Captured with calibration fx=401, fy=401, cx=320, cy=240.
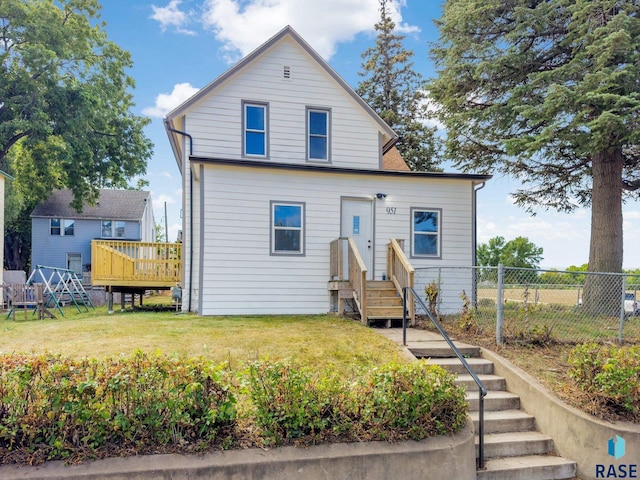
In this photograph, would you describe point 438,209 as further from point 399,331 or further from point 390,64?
point 390,64

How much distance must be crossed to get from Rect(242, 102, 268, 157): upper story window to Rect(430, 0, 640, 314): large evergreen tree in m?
5.88

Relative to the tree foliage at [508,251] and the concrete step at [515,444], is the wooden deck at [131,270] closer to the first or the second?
the concrete step at [515,444]

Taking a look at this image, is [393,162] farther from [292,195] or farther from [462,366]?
[462,366]

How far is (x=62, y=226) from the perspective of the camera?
26.5 metres

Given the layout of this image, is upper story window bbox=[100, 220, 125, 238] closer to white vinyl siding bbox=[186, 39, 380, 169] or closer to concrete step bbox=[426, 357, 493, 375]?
white vinyl siding bbox=[186, 39, 380, 169]

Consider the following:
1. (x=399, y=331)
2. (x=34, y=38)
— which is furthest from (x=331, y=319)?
(x=34, y=38)

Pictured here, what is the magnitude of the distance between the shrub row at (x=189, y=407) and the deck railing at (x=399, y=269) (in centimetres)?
430

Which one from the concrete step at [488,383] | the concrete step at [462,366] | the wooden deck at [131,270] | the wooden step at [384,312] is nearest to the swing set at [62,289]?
the wooden deck at [131,270]

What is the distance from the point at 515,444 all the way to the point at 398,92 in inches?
906

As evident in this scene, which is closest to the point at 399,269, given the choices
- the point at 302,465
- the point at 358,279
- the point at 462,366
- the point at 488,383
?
the point at 358,279

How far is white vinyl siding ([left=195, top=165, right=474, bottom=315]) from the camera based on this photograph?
9.64 metres

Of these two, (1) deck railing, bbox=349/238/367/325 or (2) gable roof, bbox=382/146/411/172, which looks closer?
(1) deck railing, bbox=349/238/367/325

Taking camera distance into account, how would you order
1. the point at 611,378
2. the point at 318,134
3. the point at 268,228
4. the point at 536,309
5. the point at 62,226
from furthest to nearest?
the point at 62,226 < the point at 318,134 < the point at 268,228 < the point at 536,309 < the point at 611,378

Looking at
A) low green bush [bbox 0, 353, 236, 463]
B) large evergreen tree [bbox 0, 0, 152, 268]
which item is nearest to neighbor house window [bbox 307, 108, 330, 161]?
low green bush [bbox 0, 353, 236, 463]
